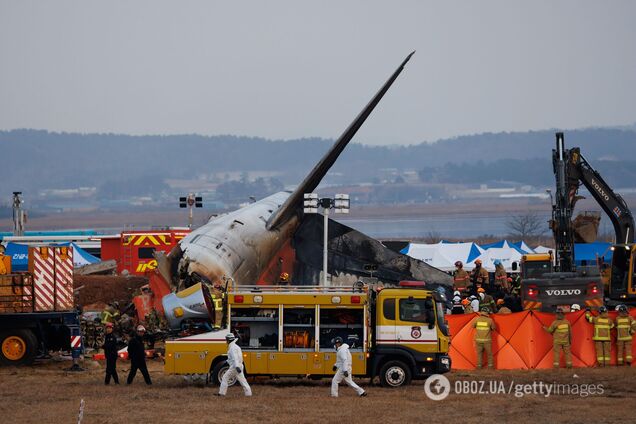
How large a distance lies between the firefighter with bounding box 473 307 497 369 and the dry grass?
1.80 m

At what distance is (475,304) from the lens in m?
35.8

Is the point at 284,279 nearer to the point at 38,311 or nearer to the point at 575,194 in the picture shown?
the point at 575,194

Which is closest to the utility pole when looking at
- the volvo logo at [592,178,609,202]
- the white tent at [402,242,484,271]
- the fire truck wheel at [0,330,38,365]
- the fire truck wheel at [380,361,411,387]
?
the white tent at [402,242,484,271]

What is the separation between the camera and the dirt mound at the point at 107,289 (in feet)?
150

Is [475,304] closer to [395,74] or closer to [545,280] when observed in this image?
[545,280]

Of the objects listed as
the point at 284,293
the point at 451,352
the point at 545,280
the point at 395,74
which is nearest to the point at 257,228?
the point at 395,74

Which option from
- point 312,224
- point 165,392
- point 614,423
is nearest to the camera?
point 614,423

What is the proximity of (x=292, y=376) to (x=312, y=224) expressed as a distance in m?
20.2

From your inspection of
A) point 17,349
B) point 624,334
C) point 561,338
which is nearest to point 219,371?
point 17,349

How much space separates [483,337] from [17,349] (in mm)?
12245

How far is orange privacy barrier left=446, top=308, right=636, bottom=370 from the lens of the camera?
3067 cm

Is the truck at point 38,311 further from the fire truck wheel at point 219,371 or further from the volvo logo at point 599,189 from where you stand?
the volvo logo at point 599,189

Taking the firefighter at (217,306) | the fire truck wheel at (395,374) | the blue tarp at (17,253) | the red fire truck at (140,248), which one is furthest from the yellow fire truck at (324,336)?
the red fire truck at (140,248)

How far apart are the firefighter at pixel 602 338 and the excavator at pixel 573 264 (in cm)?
583
